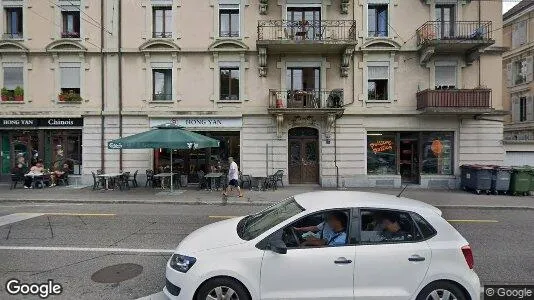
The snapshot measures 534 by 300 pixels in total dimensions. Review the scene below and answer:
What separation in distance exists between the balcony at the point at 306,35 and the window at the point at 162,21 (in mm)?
4995

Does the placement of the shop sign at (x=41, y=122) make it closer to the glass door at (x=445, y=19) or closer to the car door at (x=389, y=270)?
the car door at (x=389, y=270)

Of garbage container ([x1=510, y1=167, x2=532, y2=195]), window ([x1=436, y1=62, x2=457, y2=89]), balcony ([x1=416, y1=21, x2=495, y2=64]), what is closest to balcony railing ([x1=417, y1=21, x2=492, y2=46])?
balcony ([x1=416, y1=21, x2=495, y2=64])

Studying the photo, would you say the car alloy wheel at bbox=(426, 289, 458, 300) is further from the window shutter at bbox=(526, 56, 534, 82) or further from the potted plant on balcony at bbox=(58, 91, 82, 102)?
the window shutter at bbox=(526, 56, 534, 82)

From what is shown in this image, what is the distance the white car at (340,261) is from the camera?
12.4ft

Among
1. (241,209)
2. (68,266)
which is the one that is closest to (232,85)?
(241,209)

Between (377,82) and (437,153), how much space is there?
4.95 metres

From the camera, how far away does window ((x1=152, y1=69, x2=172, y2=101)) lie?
17.9 meters

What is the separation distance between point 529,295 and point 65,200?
46.8ft

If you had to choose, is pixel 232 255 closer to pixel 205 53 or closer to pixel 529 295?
pixel 529 295

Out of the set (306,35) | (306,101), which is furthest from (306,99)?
(306,35)

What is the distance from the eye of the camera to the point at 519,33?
3228 centimetres

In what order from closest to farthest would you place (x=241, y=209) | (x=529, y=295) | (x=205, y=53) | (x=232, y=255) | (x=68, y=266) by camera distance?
(x=232, y=255), (x=529, y=295), (x=68, y=266), (x=241, y=209), (x=205, y=53)

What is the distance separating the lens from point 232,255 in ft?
12.7

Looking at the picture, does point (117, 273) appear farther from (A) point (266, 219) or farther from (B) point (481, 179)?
(B) point (481, 179)
